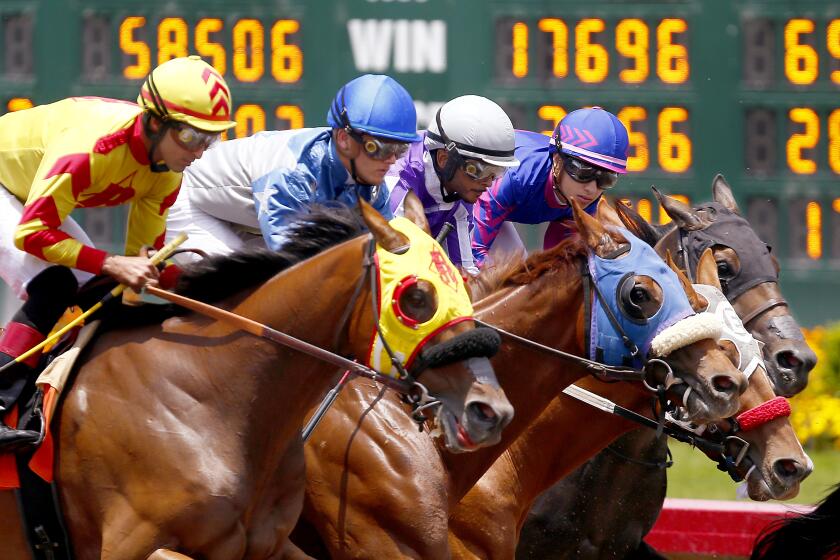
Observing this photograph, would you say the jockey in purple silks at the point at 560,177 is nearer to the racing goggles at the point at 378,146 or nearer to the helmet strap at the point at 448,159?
the helmet strap at the point at 448,159

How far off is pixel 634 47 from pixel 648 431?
3.84 metres

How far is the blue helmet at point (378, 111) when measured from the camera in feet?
14.8

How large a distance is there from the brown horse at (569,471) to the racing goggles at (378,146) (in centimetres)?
93

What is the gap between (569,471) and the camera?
4730 millimetres

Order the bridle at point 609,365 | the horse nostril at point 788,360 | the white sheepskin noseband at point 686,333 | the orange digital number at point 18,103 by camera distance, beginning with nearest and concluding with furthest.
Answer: the white sheepskin noseband at point 686,333, the bridle at point 609,365, the horse nostril at point 788,360, the orange digital number at point 18,103

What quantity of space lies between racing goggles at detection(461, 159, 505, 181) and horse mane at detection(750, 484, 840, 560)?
5.13 ft

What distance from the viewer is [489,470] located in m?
4.63

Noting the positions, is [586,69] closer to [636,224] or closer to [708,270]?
[636,224]

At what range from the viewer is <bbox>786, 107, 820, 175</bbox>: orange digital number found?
8.55 meters

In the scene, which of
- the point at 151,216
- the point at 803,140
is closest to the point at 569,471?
the point at 151,216

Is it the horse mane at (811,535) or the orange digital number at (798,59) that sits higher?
the orange digital number at (798,59)

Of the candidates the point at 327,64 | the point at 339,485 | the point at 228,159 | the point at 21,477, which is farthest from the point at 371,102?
the point at 327,64

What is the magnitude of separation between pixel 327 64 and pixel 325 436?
4.56m

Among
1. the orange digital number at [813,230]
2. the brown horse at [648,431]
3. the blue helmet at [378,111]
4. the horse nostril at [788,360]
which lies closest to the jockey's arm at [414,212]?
the blue helmet at [378,111]
